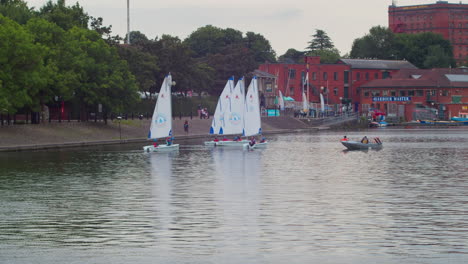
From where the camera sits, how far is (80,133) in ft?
322

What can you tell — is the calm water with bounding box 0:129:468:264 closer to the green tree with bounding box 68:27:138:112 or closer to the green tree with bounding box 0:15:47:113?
the green tree with bounding box 0:15:47:113

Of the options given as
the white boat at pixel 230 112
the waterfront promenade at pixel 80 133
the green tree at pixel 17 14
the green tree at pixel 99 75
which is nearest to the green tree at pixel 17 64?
the waterfront promenade at pixel 80 133

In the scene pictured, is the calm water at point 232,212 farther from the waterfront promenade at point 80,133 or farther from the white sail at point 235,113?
the white sail at point 235,113

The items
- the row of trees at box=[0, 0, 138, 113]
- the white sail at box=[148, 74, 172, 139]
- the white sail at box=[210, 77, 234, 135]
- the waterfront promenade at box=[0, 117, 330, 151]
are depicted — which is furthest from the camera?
the white sail at box=[210, 77, 234, 135]

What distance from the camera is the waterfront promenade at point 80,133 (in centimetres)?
8469

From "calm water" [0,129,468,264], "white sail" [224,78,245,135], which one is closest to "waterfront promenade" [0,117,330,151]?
"white sail" [224,78,245,135]

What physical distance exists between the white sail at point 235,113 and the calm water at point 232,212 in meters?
25.4

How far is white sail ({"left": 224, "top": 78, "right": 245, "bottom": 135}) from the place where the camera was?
300ft

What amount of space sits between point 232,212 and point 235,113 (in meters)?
56.8

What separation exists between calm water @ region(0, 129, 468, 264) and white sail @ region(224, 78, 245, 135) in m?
25.4

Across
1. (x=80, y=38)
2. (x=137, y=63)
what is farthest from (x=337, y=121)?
(x=80, y=38)

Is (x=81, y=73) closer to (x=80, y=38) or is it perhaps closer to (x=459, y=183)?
(x=80, y=38)

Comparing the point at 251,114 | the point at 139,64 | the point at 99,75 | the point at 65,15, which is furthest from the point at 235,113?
the point at 139,64

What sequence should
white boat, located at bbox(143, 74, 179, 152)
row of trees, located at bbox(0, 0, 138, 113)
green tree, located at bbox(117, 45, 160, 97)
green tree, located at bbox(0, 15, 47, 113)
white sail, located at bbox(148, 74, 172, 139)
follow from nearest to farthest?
white boat, located at bbox(143, 74, 179, 152) < white sail, located at bbox(148, 74, 172, 139) < green tree, located at bbox(0, 15, 47, 113) < row of trees, located at bbox(0, 0, 138, 113) < green tree, located at bbox(117, 45, 160, 97)
